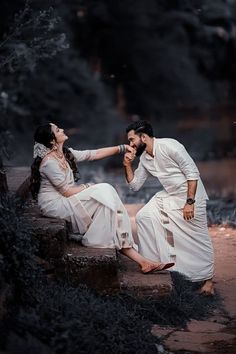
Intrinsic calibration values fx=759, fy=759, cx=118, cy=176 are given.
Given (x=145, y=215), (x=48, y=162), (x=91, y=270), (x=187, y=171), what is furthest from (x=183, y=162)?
(x=91, y=270)

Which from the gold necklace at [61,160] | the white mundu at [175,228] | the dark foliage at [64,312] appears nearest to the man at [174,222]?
the white mundu at [175,228]

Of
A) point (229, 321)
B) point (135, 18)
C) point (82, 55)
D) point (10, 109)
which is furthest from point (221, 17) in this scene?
point (229, 321)

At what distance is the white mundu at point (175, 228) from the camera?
762 cm

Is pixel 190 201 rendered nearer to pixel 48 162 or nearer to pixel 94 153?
pixel 94 153

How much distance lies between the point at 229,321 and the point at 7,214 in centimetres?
224

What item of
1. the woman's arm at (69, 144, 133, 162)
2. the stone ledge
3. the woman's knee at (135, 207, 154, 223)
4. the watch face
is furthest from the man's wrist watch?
the stone ledge

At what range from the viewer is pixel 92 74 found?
3538 centimetres

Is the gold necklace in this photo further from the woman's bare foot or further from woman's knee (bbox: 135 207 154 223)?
the woman's bare foot

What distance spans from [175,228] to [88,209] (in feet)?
3.18

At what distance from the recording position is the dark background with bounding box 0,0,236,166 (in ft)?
87.1

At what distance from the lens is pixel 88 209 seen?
7242mm

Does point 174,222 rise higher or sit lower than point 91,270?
higher

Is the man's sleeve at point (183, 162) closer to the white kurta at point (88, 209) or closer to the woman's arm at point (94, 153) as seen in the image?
the woman's arm at point (94, 153)

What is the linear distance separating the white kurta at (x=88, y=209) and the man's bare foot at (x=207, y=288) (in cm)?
91
